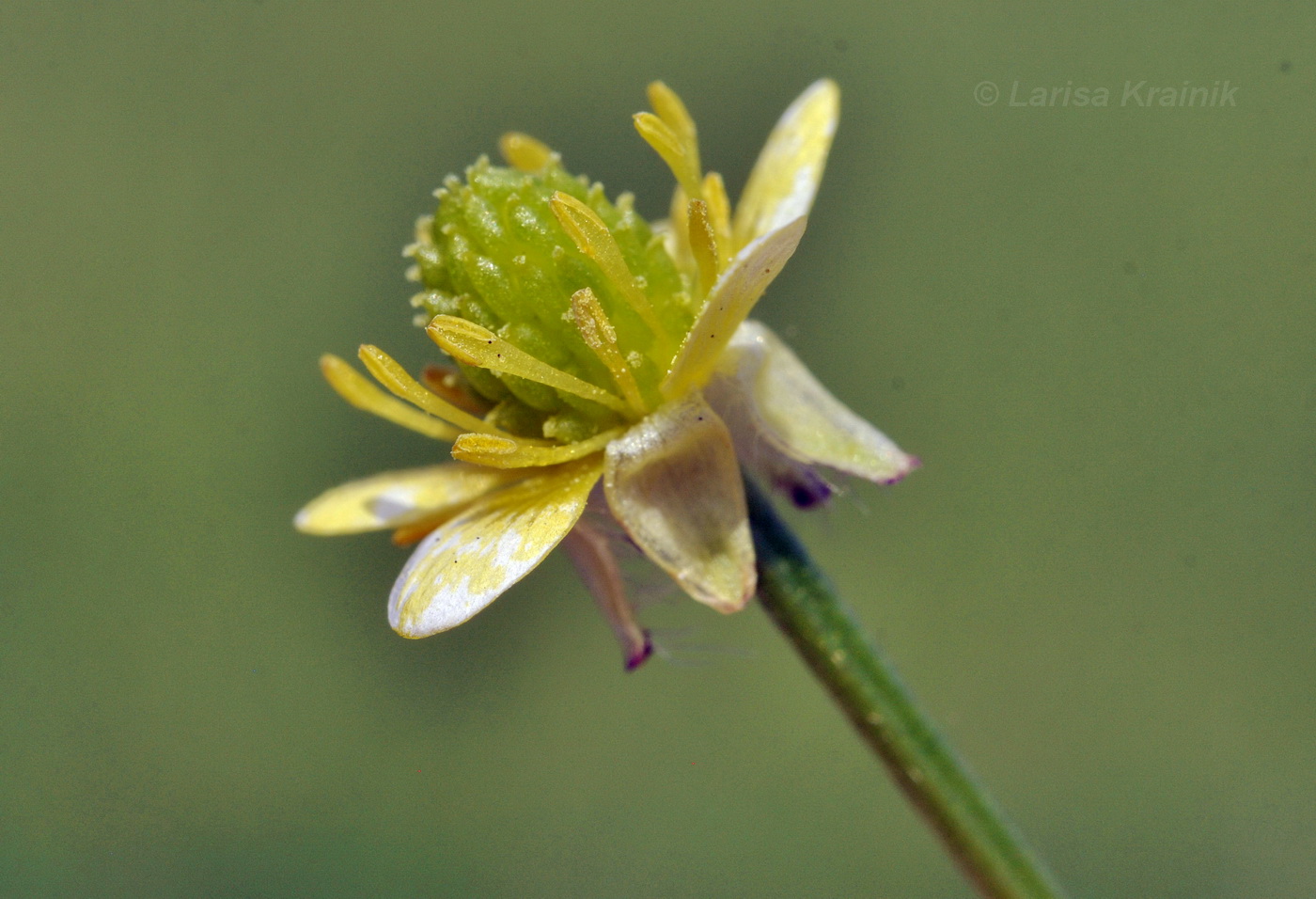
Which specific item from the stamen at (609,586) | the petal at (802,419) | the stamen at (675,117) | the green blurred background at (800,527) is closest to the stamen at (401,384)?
the stamen at (609,586)

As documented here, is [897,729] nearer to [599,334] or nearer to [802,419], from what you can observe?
[802,419]

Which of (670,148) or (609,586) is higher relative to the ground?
(670,148)

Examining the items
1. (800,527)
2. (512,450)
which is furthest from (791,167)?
(800,527)

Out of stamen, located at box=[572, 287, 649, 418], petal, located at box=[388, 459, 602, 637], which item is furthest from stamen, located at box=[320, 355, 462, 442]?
stamen, located at box=[572, 287, 649, 418]

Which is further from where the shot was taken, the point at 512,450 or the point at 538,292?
the point at 538,292

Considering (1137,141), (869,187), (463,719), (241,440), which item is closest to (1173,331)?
(1137,141)

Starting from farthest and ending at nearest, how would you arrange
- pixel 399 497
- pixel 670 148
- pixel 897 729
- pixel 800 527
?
pixel 800 527, pixel 399 497, pixel 670 148, pixel 897 729

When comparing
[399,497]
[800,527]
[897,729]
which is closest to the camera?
[897,729]

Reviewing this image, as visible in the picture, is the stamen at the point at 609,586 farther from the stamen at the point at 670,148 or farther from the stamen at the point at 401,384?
the stamen at the point at 670,148

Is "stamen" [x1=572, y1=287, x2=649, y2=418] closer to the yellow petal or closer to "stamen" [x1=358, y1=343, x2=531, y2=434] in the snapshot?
the yellow petal
